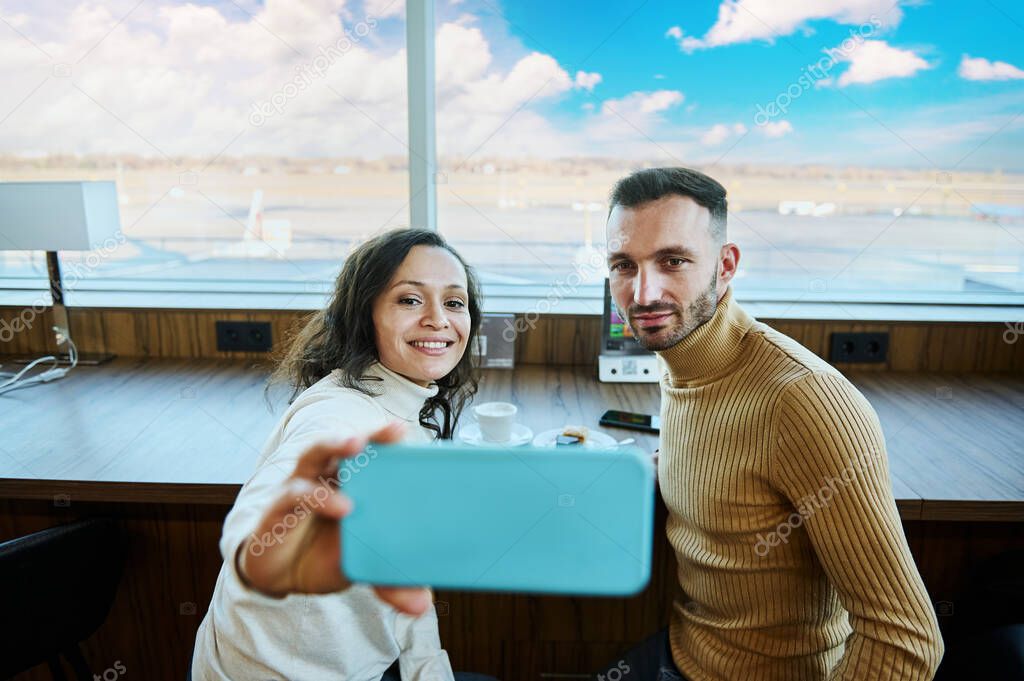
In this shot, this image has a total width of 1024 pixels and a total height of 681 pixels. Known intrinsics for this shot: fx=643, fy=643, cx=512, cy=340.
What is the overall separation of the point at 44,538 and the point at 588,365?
5.04 ft

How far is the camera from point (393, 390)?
94cm

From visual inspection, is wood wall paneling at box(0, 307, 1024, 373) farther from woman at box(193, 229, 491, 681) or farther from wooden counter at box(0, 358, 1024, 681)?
woman at box(193, 229, 491, 681)

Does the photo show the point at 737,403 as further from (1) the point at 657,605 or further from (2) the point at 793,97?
(2) the point at 793,97

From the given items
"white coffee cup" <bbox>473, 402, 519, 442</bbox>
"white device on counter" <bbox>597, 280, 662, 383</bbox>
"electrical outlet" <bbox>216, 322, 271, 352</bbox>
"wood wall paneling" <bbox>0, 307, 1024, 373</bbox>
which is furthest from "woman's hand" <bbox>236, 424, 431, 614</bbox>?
"electrical outlet" <bbox>216, 322, 271, 352</bbox>

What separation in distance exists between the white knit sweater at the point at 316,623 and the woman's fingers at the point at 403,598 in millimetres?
372

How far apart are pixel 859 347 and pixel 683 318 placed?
137cm

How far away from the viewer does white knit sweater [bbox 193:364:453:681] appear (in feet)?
2.82

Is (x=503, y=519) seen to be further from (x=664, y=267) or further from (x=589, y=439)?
(x=589, y=439)

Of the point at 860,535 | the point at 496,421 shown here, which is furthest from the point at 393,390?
the point at 860,535

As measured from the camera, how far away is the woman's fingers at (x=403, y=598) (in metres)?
0.39

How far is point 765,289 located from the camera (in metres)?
2.41

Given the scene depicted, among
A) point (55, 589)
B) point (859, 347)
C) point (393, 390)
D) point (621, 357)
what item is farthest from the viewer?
point (859, 347)

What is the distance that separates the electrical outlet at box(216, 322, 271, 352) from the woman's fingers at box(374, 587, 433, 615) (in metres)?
1.93

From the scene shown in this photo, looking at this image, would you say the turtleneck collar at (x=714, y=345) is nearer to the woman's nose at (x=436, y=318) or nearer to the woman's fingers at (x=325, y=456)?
the woman's nose at (x=436, y=318)
